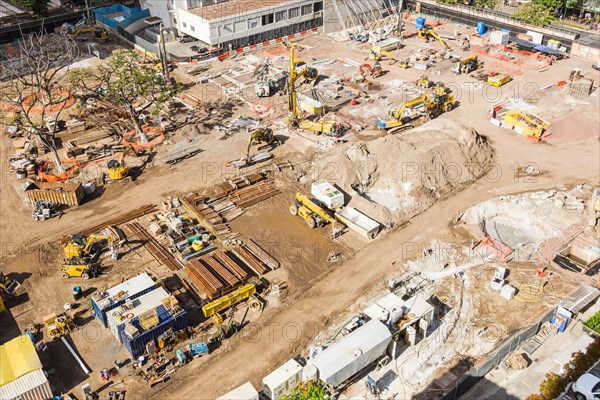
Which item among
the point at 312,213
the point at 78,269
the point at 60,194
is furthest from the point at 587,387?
the point at 60,194

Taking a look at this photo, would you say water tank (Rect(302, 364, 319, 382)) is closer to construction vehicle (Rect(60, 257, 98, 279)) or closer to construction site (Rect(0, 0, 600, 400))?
construction site (Rect(0, 0, 600, 400))

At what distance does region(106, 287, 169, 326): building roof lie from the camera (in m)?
29.5

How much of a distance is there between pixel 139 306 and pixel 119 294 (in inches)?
60.9

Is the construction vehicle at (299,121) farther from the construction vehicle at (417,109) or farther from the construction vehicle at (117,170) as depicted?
the construction vehicle at (117,170)

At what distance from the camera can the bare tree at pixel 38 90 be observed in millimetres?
47156

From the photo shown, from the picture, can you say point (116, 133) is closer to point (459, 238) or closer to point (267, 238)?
point (267, 238)

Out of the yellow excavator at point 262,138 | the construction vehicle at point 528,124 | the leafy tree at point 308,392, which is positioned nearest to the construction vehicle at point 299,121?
the yellow excavator at point 262,138

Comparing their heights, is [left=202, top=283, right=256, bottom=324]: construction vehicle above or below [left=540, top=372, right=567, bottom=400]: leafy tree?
above

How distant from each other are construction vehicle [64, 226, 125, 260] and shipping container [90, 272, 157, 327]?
4202 mm

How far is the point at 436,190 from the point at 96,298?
2582 cm

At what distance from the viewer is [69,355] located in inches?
1168

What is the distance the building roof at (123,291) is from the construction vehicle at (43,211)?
448 inches

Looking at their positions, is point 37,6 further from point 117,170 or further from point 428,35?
point 428,35

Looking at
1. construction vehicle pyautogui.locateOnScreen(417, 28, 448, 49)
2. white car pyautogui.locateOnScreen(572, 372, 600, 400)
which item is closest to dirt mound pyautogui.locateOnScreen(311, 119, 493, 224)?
white car pyautogui.locateOnScreen(572, 372, 600, 400)
